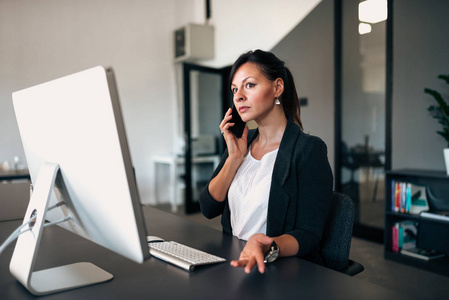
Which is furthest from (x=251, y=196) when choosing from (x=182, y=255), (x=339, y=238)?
(x=182, y=255)

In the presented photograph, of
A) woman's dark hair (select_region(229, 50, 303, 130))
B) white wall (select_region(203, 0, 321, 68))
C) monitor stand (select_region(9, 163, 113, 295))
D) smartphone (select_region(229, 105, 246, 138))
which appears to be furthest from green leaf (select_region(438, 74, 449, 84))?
monitor stand (select_region(9, 163, 113, 295))

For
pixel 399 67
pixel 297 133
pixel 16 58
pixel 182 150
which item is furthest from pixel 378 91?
pixel 16 58

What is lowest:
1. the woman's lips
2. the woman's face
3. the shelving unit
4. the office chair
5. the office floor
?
the office floor

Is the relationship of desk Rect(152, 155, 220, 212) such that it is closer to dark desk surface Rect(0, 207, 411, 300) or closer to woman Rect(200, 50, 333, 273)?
woman Rect(200, 50, 333, 273)

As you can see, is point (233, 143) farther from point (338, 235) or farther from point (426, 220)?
point (426, 220)

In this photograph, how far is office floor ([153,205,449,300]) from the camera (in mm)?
2566

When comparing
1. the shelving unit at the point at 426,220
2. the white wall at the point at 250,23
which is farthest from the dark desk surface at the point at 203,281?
the white wall at the point at 250,23

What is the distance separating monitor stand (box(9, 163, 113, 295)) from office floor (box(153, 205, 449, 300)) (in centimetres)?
194

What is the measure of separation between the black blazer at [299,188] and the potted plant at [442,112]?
2.12 metres

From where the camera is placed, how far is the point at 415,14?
A: 3.34 metres

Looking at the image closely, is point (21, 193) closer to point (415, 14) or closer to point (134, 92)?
point (415, 14)

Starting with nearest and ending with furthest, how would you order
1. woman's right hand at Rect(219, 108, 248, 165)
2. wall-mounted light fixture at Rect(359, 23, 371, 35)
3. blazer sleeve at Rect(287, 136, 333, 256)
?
blazer sleeve at Rect(287, 136, 333, 256) < woman's right hand at Rect(219, 108, 248, 165) < wall-mounted light fixture at Rect(359, 23, 371, 35)

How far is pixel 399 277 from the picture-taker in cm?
283

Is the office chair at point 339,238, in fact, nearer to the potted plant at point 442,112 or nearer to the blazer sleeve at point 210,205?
the blazer sleeve at point 210,205
